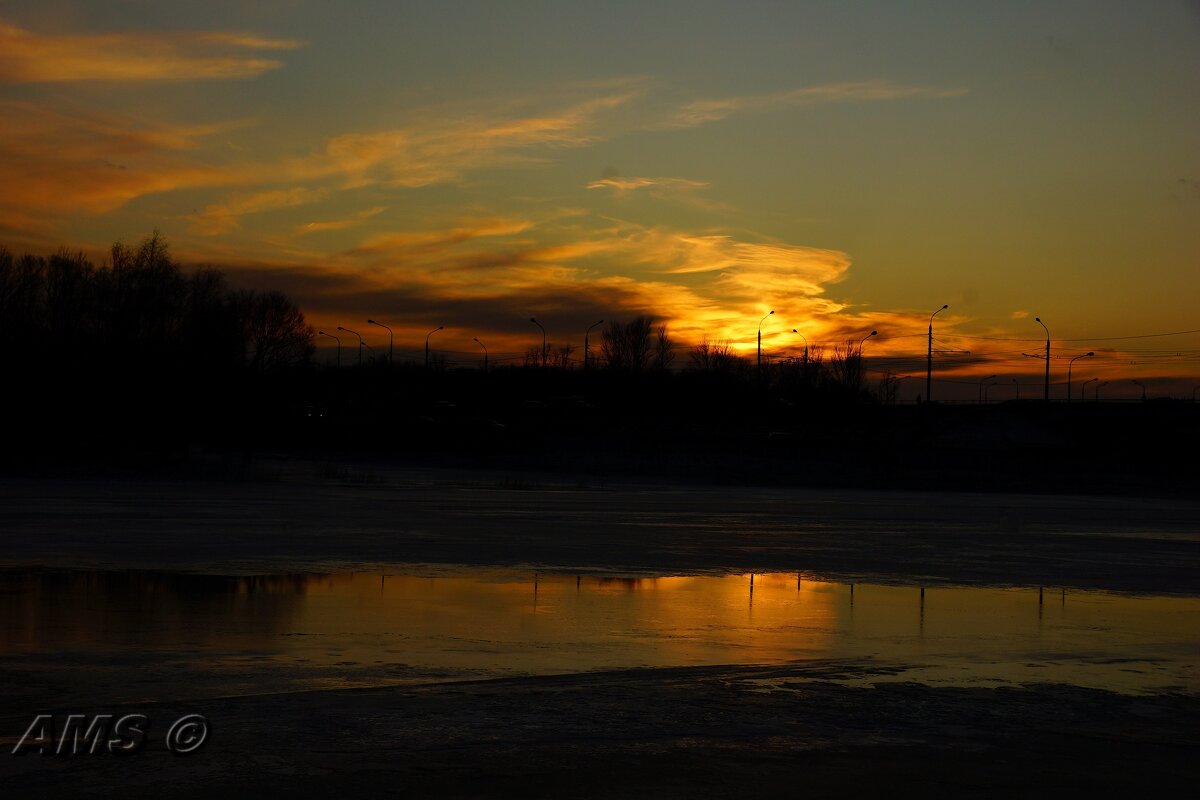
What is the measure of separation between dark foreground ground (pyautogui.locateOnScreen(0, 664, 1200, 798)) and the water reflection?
3.25 ft

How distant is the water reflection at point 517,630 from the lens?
1165 cm

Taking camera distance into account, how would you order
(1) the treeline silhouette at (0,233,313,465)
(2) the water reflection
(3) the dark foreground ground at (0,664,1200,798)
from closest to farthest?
(3) the dark foreground ground at (0,664,1200,798) → (2) the water reflection → (1) the treeline silhouette at (0,233,313,465)

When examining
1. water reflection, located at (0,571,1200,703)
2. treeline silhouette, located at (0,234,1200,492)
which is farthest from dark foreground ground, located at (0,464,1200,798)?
treeline silhouette, located at (0,234,1200,492)

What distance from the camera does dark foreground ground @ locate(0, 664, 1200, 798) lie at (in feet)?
26.5

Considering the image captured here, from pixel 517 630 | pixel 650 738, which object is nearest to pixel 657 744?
pixel 650 738

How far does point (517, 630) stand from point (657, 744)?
17.5 ft

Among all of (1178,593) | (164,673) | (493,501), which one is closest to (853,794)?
(164,673)

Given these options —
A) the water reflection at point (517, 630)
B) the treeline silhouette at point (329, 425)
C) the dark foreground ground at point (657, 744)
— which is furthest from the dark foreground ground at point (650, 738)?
the treeline silhouette at point (329, 425)

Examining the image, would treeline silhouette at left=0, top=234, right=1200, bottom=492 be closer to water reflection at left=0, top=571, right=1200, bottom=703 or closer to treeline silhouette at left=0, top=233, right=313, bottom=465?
treeline silhouette at left=0, top=233, right=313, bottom=465

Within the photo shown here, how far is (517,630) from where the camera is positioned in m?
14.3

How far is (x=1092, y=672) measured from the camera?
1251 cm

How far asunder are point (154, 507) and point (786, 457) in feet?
188

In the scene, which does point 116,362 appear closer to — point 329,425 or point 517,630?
point 329,425

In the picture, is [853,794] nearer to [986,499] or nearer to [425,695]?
[425,695]
